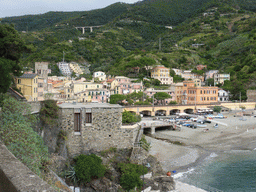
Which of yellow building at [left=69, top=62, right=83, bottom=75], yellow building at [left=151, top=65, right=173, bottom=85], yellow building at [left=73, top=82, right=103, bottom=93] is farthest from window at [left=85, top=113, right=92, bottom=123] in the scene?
yellow building at [left=69, top=62, right=83, bottom=75]

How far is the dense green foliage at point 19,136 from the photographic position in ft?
31.2

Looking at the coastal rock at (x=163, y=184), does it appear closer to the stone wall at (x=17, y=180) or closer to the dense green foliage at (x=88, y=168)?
the dense green foliage at (x=88, y=168)

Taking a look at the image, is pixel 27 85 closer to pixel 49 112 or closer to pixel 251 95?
pixel 49 112

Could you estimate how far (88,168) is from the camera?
15.2 metres

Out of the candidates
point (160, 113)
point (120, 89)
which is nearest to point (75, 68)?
point (120, 89)

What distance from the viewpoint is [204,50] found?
4909 inches

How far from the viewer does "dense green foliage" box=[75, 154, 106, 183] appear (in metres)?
15.1

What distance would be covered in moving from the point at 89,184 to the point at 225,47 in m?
117

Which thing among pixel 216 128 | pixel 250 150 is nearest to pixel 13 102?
pixel 250 150

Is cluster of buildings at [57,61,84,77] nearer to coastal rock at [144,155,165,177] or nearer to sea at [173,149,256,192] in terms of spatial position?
sea at [173,149,256,192]

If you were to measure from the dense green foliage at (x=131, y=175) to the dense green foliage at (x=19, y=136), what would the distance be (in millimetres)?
5454

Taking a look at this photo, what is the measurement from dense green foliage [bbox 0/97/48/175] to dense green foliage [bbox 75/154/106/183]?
2.73m

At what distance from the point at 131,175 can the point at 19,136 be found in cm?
811

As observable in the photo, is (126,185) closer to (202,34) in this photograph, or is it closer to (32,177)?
(32,177)
